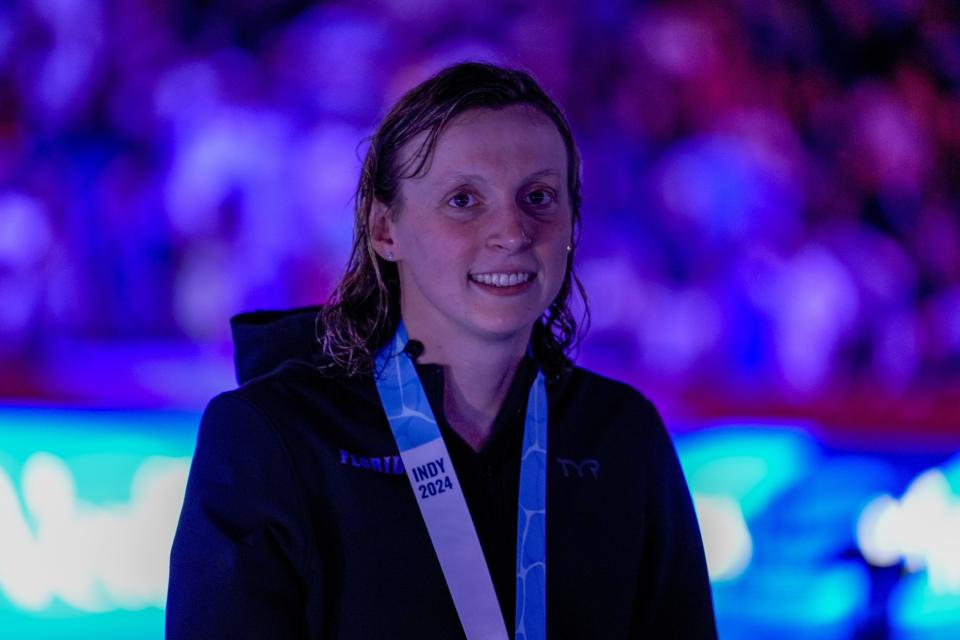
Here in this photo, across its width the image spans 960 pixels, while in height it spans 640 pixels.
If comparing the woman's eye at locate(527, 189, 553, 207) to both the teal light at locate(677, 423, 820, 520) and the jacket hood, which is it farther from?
the teal light at locate(677, 423, 820, 520)

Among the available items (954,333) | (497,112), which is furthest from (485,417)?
(954,333)

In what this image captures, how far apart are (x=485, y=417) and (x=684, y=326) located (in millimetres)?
2713

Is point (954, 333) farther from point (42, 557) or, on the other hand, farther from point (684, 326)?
point (42, 557)

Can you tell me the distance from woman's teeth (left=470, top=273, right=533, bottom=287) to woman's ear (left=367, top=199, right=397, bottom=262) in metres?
0.16

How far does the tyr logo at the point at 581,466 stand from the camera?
1.44 m

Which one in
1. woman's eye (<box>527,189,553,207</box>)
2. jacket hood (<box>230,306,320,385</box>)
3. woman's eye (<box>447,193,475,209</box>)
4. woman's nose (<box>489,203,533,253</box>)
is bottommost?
jacket hood (<box>230,306,320,385</box>)

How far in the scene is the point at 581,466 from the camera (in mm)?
1451

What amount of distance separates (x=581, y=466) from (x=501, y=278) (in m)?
0.31

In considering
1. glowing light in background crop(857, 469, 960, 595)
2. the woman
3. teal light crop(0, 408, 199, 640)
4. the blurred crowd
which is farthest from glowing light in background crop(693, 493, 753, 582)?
the woman

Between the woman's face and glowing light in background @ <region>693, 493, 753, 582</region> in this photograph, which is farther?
glowing light in background @ <region>693, 493, 753, 582</region>

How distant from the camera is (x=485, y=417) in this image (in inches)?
57.2

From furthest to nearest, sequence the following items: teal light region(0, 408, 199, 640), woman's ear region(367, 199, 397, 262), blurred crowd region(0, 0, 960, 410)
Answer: blurred crowd region(0, 0, 960, 410) → teal light region(0, 408, 199, 640) → woman's ear region(367, 199, 397, 262)

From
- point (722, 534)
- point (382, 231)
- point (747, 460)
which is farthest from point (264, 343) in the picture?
point (747, 460)

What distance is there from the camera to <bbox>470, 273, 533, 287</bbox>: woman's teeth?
131 cm
